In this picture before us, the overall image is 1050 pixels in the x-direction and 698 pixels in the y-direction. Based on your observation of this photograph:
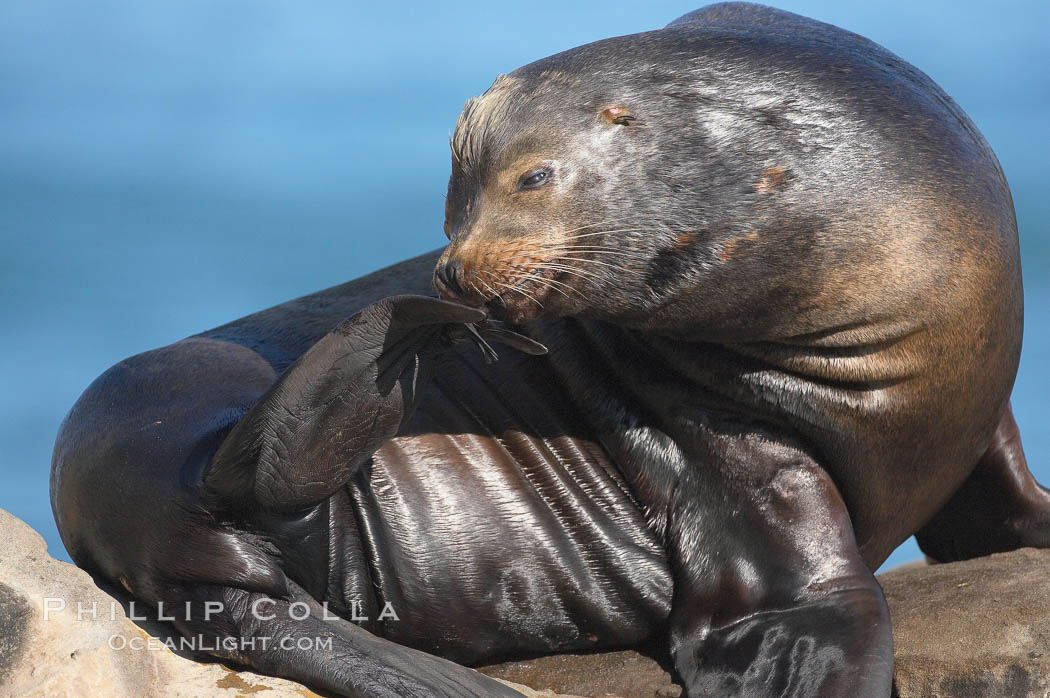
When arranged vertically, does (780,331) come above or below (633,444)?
above

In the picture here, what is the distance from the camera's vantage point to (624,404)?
4383 millimetres

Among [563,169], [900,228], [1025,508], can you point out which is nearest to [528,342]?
[563,169]

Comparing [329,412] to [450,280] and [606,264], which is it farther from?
[606,264]

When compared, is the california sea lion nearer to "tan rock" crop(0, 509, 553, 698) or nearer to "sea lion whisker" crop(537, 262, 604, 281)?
"sea lion whisker" crop(537, 262, 604, 281)

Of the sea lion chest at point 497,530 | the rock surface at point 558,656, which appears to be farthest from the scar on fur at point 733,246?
the rock surface at point 558,656

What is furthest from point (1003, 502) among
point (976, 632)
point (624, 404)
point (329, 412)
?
point (329, 412)

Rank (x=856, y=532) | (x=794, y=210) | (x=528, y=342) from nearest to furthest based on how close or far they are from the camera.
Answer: (x=528, y=342) → (x=794, y=210) → (x=856, y=532)

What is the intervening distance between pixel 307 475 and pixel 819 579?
4.88 ft

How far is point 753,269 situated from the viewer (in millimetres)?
3791

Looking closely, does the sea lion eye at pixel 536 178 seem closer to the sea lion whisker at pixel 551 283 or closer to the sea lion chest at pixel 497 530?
the sea lion whisker at pixel 551 283

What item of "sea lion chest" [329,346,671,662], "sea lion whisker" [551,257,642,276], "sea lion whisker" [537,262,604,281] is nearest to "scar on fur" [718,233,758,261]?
"sea lion whisker" [551,257,642,276]

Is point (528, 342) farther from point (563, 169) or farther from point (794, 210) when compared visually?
point (794, 210)

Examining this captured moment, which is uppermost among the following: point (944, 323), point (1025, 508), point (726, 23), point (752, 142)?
point (726, 23)

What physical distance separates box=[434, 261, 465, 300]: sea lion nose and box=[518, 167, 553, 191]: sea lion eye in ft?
0.94
